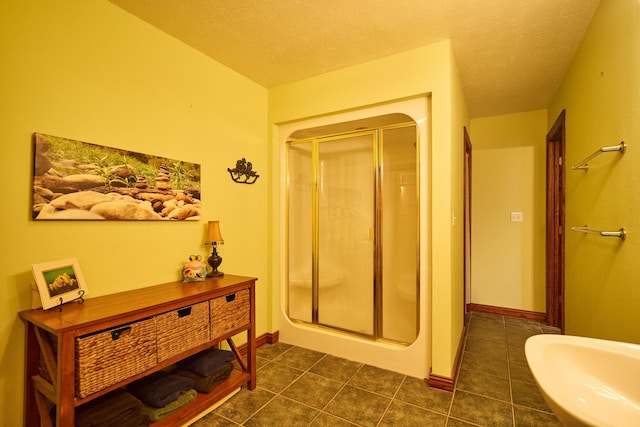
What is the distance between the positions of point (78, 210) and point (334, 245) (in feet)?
6.29

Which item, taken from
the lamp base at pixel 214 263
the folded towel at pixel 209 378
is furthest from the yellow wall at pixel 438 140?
the lamp base at pixel 214 263

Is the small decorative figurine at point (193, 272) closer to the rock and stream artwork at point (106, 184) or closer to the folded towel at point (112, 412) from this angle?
the rock and stream artwork at point (106, 184)

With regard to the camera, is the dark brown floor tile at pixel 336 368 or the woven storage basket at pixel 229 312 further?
the dark brown floor tile at pixel 336 368

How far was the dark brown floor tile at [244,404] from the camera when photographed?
5.87 ft

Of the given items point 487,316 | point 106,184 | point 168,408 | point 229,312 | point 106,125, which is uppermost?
point 106,125

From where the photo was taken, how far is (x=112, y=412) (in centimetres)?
137

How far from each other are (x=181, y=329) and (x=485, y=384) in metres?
Result: 2.10

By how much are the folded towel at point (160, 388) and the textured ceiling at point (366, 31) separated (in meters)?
2.17

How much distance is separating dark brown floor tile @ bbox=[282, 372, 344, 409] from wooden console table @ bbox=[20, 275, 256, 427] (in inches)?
11.6

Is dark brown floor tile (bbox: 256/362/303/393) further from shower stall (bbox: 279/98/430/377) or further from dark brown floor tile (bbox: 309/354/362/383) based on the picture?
shower stall (bbox: 279/98/430/377)

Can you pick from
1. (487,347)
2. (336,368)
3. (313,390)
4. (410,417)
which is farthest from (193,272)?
(487,347)

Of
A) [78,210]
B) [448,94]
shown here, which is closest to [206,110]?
[78,210]

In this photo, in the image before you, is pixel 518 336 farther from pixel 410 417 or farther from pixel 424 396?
pixel 410 417

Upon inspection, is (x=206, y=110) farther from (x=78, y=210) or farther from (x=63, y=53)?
(x=78, y=210)
